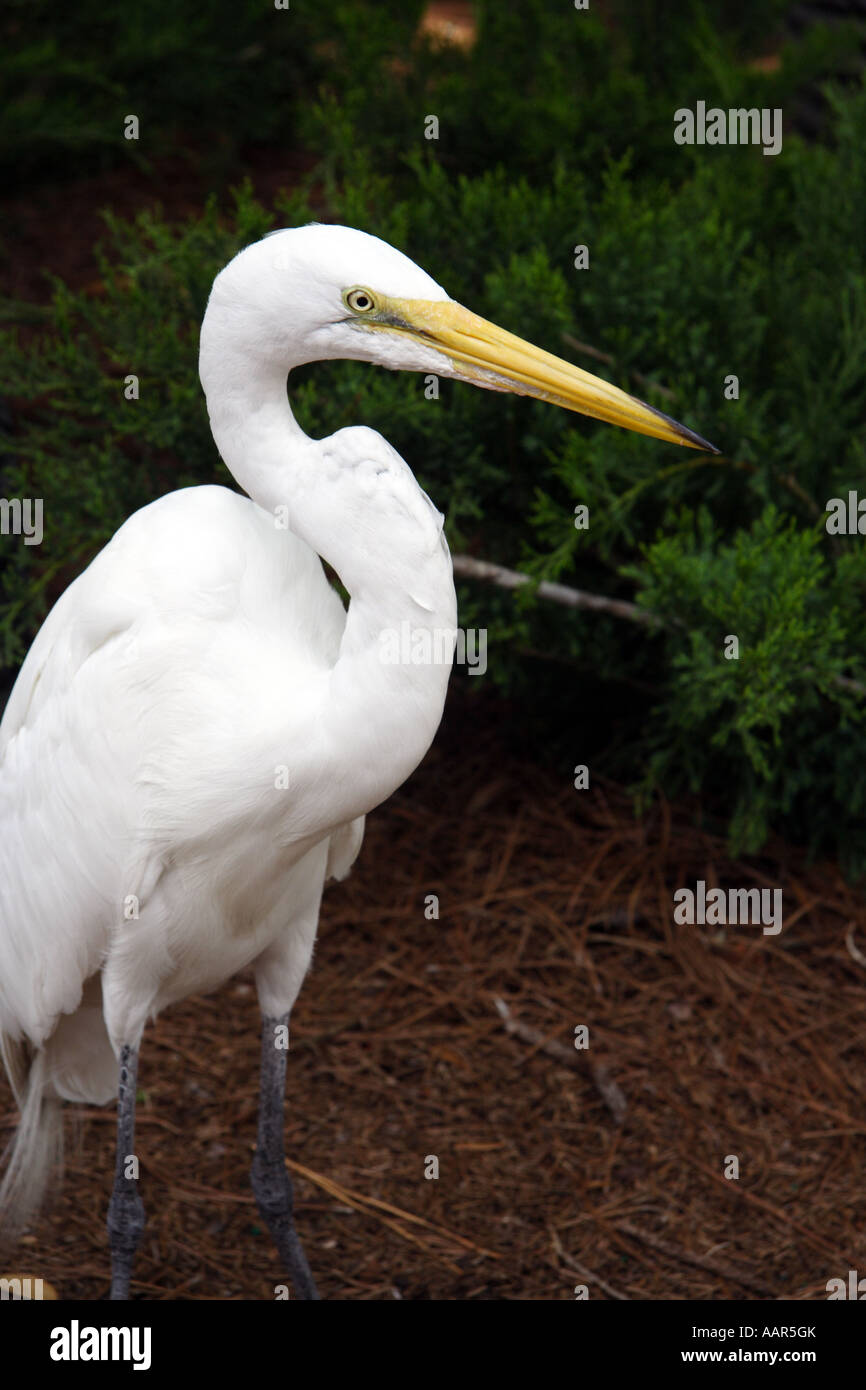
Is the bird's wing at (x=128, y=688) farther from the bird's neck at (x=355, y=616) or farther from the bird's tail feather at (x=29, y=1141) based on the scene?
the bird's tail feather at (x=29, y=1141)

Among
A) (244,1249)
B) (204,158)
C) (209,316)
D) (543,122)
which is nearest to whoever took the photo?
(209,316)

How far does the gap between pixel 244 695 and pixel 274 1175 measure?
1.18 m

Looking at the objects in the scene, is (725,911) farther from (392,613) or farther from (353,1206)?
(392,613)

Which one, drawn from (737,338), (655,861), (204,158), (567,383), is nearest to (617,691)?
(655,861)

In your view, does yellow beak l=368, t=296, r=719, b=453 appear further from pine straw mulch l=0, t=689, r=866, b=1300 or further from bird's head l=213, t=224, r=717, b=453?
pine straw mulch l=0, t=689, r=866, b=1300

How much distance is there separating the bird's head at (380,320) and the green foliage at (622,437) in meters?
1.28

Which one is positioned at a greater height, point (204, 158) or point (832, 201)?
point (204, 158)

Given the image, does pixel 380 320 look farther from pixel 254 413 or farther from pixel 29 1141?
pixel 29 1141

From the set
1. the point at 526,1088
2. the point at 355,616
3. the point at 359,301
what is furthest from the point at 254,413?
the point at 526,1088

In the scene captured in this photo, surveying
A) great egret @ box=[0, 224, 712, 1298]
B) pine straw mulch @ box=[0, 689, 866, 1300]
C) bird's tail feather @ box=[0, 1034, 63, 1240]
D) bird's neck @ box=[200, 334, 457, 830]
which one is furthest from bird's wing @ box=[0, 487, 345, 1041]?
pine straw mulch @ box=[0, 689, 866, 1300]

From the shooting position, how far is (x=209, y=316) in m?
2.24

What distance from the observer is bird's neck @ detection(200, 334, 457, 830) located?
6.93 feet

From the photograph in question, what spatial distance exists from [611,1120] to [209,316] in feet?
7.08

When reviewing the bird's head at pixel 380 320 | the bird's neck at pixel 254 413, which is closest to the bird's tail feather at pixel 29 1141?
the bird's neck at pixel 254 413
